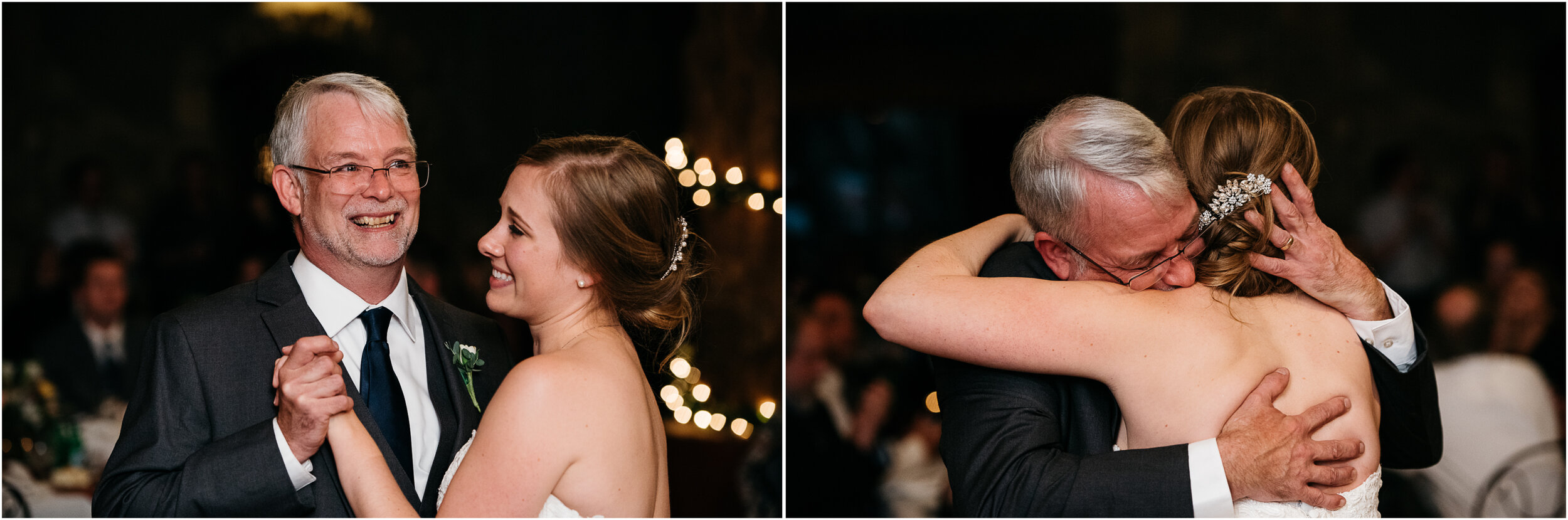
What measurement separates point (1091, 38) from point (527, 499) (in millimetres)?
7276

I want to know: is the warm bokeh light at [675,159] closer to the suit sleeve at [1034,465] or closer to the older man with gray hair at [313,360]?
the older man with gray hair at [313,360]

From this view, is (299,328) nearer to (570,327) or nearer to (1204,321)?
(570,327)

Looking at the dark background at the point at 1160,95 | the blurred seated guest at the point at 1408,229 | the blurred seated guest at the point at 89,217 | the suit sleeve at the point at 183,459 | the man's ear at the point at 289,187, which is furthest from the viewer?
the blurred seated guest at the point at 89,217

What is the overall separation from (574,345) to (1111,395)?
1158 mm

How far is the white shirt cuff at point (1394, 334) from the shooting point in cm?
212

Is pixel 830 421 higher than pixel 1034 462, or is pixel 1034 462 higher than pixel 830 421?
pixel 1034 462

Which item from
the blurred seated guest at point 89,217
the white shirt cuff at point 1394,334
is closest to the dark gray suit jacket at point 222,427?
the white shirt cuff at point 1394,334

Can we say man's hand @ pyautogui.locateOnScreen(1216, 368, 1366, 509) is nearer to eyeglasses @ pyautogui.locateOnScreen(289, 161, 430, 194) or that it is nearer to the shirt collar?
eyeglasses @ pyautogui.locateOnScreen(289, 161, 430, 194)

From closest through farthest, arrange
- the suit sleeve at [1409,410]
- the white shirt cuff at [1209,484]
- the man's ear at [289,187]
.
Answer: the white shirt cuff at [1209,484] < the suit sleeve at [1409,410] < the man's ear at [289,187]

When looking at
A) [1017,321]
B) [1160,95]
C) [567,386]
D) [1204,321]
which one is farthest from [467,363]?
[1160,95]

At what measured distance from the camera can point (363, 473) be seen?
6.53 ft

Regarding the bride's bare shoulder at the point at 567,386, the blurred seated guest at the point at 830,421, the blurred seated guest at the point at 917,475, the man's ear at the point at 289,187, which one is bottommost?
the blurred seated guest at the point at 917,475

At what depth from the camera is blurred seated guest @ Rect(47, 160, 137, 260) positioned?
7883 mm

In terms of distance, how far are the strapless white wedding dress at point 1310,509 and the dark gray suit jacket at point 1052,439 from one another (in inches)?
7.2
